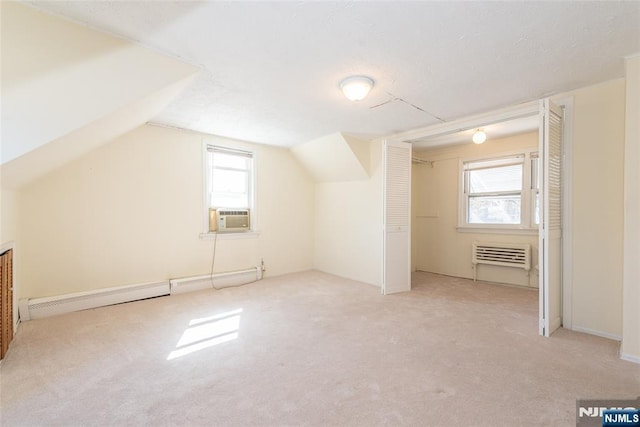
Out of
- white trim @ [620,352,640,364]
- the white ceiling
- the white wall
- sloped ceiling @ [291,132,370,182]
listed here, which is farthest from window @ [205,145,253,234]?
white trim @ [620,352,640,364]

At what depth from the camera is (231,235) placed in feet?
15.0

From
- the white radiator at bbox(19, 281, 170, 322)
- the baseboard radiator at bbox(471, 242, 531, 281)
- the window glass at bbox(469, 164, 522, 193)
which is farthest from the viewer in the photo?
the window glass at bbox(469, 164, 522, 193)

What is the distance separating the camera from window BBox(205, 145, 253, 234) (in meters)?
4.40

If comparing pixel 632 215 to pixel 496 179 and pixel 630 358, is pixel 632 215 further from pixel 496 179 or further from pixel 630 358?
pixel 496 179

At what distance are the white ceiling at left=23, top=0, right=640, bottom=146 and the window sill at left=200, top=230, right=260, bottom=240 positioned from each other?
6.36 ft

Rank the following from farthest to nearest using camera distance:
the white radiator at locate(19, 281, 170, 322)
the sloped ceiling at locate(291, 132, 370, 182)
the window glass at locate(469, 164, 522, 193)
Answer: the window glass at locate(469, 164, 522, 193)
the sloped ceiling at locate(291, 132, 370, 182)
the white radiator at locate(19, 281, 170, 322)

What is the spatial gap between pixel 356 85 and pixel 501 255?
3.76m

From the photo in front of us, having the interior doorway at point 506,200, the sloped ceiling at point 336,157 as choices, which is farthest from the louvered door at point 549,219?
the sloped ceiling at point 336,157

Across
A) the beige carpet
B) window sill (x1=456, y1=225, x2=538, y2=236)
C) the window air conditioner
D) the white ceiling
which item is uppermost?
the white ceiling

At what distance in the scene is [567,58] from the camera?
217cm

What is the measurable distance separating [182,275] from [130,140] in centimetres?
199

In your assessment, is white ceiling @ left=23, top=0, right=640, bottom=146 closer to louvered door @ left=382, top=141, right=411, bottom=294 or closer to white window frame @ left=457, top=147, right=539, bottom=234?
Answer: louvered door @ left=382, top=141, right=411, bottom=294

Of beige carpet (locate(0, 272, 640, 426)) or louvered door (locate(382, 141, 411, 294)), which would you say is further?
louvered door (locate(382, 141, 411, 294))

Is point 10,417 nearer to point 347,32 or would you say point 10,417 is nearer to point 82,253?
point 82,253
